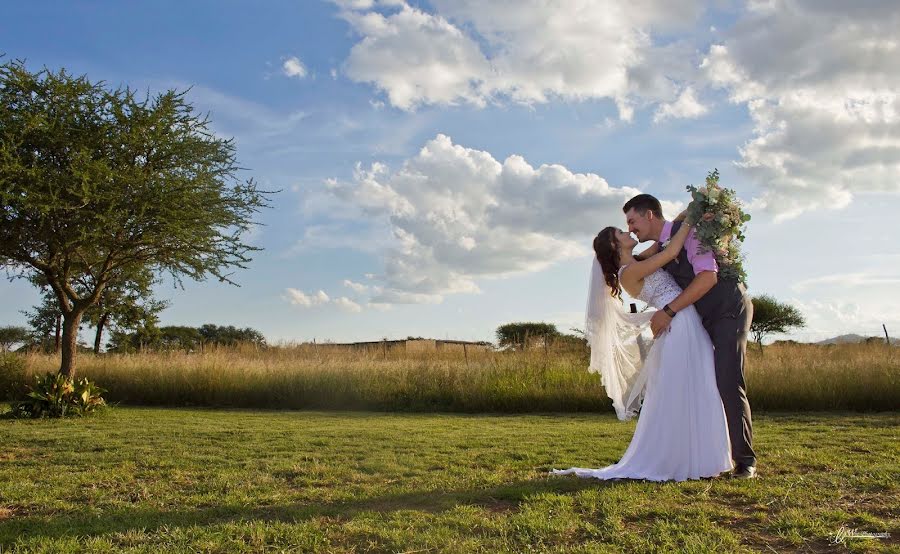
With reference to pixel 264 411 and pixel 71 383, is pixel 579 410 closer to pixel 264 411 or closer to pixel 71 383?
pixel 264 411

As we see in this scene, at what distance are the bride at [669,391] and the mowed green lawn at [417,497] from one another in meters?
0.28

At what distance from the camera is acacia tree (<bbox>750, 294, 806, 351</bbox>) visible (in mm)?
43656

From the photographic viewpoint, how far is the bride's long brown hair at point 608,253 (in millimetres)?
5887

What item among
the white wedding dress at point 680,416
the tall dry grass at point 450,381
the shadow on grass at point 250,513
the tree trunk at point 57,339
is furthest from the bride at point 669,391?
the tree trunk at point 57,339

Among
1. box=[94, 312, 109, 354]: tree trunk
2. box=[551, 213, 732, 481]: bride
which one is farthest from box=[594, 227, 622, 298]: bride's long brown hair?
box=[94, 312, 109, 354]: tree trunk

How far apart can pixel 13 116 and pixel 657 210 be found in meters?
14.4

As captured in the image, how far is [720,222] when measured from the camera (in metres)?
5.56

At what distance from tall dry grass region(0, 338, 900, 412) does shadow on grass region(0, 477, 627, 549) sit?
32.8 feet

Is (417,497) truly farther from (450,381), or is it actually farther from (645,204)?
(450,381)

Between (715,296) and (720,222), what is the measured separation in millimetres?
622

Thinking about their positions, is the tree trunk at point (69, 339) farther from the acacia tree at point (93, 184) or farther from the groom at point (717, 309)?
the groom at point (717, 309)

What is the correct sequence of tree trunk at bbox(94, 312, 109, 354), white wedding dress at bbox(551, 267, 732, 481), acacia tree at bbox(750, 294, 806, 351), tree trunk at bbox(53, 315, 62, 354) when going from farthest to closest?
acacia tree at bbox(750, 294, 806, 351), tree trunk at bbox(94, 312, 109, 354), tree trunk at bbox(53, 315, 62, 354), white wedding dress at bbox(551, 267, 732, 481)

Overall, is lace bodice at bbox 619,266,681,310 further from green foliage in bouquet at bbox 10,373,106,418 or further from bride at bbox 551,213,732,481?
green foliage in bouquet at bbox 10,373,106,418

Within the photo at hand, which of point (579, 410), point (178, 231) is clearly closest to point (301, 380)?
point (178, 231)
